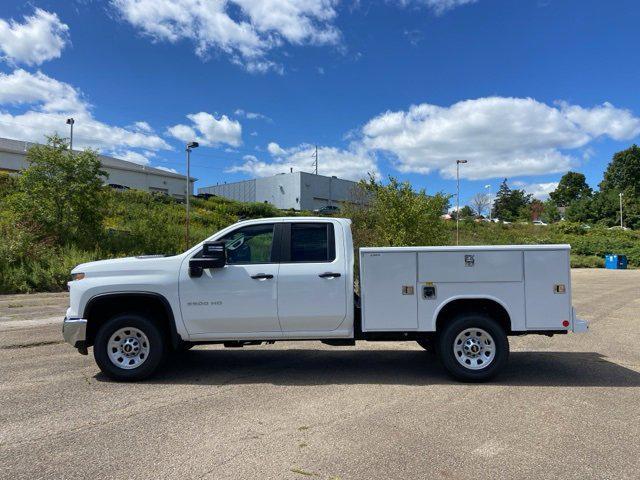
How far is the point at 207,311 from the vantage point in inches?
230

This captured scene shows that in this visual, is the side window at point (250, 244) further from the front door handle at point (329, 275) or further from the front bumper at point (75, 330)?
the front bumper at point (75, 330)

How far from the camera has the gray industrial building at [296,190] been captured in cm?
7800

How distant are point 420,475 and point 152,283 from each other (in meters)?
3.80

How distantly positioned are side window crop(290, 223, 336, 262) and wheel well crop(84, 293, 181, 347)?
1.73 m

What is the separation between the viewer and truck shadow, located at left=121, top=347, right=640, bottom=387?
6059 mm

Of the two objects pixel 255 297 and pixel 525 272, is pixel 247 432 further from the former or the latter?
pixel 525 272

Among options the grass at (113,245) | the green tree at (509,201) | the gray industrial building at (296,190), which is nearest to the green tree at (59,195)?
the grass at (113,245)

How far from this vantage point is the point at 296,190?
7800cm

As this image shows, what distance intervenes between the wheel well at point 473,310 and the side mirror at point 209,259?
279cm

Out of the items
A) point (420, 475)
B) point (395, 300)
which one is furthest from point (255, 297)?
point (420, 475)

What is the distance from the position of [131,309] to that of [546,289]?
5.18 m

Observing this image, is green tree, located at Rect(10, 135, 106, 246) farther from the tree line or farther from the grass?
the tree line

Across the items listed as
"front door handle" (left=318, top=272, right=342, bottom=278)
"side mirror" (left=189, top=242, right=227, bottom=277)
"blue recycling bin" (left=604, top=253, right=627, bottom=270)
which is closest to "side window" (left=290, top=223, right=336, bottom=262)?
"front door handle" (left=318, top=272, right=342, bottom=278)

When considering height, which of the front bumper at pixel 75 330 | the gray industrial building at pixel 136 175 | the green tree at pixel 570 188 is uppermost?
the green tree at pixel 570 188
